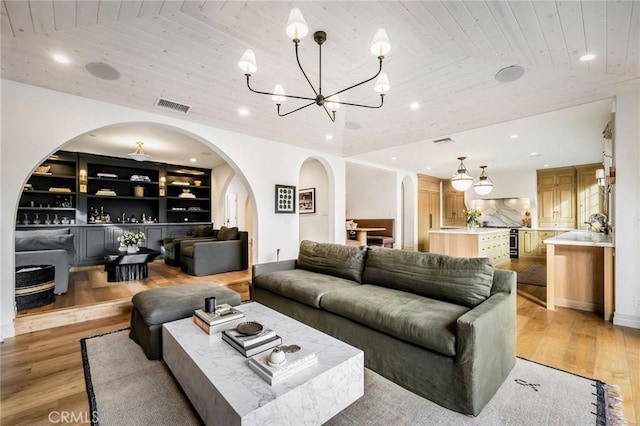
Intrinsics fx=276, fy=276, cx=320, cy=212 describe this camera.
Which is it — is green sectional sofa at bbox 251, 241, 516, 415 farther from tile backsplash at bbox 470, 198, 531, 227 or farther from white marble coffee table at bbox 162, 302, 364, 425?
tile backsplash at bbox 470, 198, 531, 227

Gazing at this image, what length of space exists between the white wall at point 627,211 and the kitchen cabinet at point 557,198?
18.9 ft

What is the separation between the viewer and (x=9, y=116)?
282cm

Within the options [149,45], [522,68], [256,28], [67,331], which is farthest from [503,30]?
[67,331]

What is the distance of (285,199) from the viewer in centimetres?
527

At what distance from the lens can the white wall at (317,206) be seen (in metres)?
6.78

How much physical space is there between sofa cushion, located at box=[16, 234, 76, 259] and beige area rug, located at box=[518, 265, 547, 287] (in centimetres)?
764

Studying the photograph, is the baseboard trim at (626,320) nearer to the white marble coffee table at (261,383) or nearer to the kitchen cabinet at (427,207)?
the white marble coffee table at (261,383)

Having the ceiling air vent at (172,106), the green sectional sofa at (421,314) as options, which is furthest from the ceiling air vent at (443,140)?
the ceiling air vent at (172,106)

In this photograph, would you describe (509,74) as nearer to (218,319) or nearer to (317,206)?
(218,319)

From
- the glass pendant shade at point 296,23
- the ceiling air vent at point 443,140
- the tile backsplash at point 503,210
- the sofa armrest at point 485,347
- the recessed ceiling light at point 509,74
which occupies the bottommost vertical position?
the sofa armrest at point 485,347

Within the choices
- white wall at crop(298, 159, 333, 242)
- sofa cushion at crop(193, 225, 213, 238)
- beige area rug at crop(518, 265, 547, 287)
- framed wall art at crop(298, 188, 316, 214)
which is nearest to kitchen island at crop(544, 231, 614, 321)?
beige area rug at crop(518, 265, 547, 287)

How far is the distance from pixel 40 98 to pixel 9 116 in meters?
0.34

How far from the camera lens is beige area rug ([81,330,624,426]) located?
163cm

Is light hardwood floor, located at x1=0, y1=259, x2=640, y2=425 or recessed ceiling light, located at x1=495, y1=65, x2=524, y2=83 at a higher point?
recessed ceiling light, located at x1=495, y1=65, x2=524, y2=83
